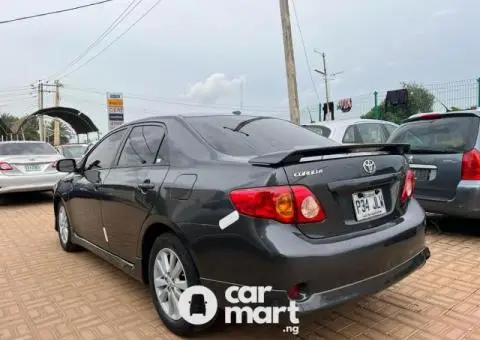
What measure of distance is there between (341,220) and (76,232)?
11.1 ft

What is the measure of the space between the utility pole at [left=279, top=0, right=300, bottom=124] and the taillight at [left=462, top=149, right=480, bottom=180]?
6.23m

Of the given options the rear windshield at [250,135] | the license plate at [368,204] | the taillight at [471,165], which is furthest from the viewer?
the taillight at [471,165]

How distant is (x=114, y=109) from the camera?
12719mm

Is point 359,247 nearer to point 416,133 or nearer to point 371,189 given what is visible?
point 371,189

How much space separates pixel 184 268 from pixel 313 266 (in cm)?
88

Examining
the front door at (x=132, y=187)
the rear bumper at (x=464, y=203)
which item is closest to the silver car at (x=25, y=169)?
the front door at (x=132, y=187)

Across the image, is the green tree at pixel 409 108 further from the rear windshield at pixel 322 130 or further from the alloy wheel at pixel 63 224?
the alloy wheel at pixel 63 224

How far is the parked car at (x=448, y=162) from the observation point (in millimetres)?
4746

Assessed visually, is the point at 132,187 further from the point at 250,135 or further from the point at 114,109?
the point at 114,109

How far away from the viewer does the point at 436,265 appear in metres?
4.25

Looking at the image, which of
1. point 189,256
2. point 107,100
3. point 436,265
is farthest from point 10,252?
point 107,100

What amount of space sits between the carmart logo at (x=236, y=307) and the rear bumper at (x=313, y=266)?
0.12 feet

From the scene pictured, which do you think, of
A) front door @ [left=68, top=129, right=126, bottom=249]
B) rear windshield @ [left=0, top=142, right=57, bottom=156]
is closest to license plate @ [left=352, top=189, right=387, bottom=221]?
front door @ [left=68, top=129, right=126, bottom=249]

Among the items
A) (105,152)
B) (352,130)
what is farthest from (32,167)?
(352,130)
